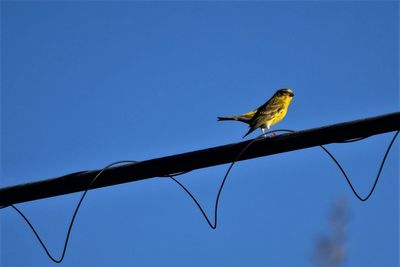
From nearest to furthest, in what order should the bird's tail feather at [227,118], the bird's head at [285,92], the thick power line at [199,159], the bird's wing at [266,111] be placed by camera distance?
the thick power line at [199,159] < the bird's wing at [266,111] < the bird's tail feather at [227,118] < the bird's head at [285,92]

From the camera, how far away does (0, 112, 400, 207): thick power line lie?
7.45 m

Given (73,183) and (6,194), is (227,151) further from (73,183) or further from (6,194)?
(6,194)

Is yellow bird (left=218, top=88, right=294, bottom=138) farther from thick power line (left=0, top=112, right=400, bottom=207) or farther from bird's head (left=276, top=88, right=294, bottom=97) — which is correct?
thick power line (left=0, top=112, right=400, bottom=207)

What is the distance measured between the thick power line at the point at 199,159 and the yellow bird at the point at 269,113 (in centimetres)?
564

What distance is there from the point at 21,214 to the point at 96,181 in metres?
0.93

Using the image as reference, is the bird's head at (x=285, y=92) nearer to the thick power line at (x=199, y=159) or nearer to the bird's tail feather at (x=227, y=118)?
the bird's tail feather at (x=227, y=118)

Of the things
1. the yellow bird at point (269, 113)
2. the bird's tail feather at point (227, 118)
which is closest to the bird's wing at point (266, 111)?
the yellow bird at point (269, 113)

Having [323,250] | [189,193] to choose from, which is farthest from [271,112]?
[323,250]

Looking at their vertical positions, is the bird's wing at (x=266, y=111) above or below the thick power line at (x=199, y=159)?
below

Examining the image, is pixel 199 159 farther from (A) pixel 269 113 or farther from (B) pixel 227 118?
(B) pixel 227 118

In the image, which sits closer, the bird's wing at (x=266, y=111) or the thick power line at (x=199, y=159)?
the thick power line at (x=199, y=159)

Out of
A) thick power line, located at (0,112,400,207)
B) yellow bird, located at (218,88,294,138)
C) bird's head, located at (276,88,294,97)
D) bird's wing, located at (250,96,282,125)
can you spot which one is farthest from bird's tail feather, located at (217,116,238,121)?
thick power line, located at (0,112,400,207)

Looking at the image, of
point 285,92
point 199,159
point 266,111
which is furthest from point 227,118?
point 199,159

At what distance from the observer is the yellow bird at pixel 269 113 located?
14289mm
